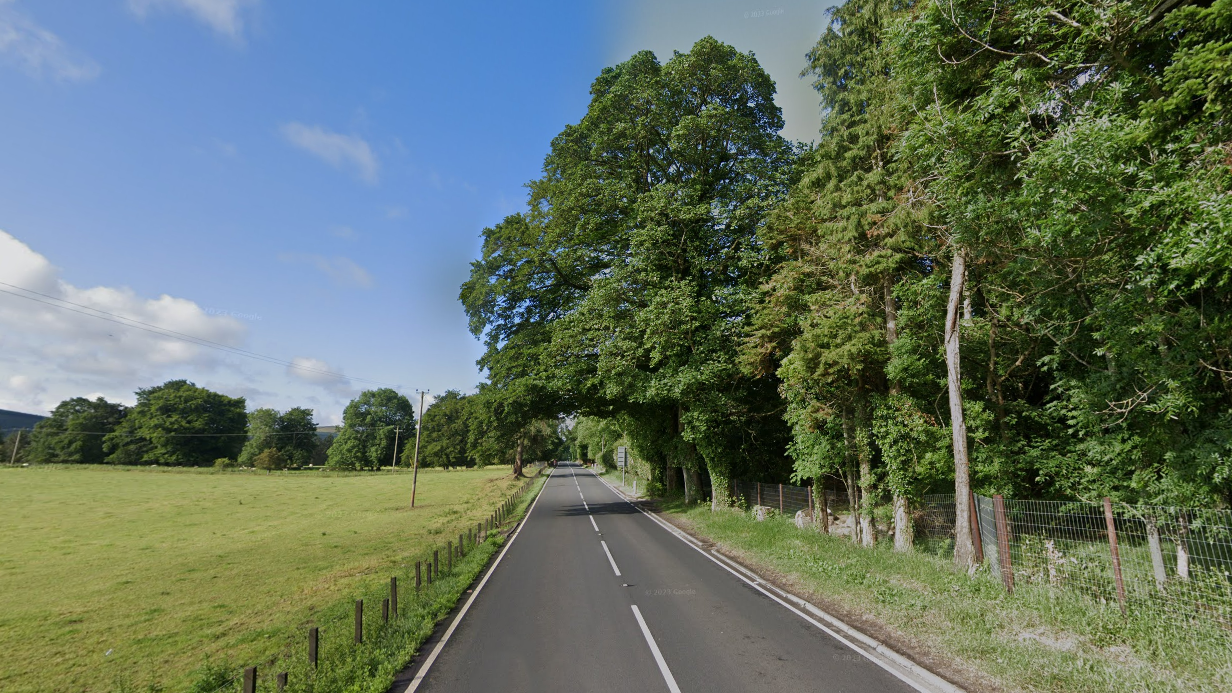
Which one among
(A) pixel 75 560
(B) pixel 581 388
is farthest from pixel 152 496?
(B) pixel 581 388

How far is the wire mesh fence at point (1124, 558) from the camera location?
7168 mm

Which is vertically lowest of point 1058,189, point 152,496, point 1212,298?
point 152,496

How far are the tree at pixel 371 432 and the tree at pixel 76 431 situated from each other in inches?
1452

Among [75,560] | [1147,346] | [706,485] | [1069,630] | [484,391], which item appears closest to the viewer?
[1069,630]

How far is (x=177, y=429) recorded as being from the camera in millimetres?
93250

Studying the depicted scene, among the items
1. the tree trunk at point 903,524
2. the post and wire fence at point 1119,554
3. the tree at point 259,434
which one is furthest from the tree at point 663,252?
the tree at point 259,434

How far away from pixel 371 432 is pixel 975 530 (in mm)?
117590

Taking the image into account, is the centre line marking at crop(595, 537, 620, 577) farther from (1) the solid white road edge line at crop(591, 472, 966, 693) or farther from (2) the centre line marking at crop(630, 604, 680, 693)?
(2) the centre line marking at crop(630, 604, 680, 693)

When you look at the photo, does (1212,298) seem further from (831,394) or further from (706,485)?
(706,485)

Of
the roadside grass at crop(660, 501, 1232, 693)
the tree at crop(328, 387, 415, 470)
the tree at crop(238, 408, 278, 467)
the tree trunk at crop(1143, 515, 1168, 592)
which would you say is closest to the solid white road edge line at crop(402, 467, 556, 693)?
the roadside grass at crop(660, 501, 1232, 693)

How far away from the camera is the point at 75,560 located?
19.3 meters

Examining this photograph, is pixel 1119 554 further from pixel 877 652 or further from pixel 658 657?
pixel 658 657

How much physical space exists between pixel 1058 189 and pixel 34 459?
13750 cm

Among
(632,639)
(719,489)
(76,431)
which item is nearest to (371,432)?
(76,431)
